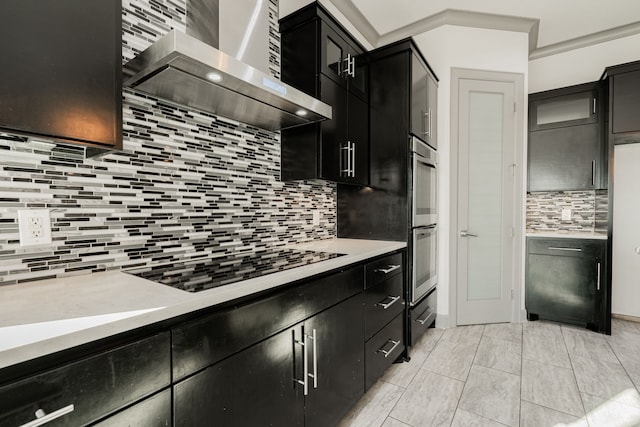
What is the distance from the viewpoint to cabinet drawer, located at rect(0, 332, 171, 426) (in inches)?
22.4

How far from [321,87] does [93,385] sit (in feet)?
5.79

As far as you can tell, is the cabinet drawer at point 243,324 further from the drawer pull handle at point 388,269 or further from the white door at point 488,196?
the white door at point 488,196

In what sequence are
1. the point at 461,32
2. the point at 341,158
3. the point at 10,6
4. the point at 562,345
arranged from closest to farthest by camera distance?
the point at 10,6 → the point at 341,158 → the point at 562,345 → the point at 461,32

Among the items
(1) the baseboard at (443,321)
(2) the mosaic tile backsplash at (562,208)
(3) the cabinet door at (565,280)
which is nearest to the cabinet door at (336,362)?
(1) the baseboard at (443,321)

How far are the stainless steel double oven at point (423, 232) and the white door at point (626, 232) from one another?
202cm

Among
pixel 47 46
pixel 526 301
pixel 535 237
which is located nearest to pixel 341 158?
pixel 47 46

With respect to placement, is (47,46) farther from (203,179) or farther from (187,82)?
(203,179)

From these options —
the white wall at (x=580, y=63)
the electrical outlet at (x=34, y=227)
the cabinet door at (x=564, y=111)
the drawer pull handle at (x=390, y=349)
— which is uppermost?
the white wall at (x=580, y=63)

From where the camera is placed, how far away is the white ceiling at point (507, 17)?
2.71 metres

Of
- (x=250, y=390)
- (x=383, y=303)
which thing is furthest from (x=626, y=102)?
(x=250, y=390)

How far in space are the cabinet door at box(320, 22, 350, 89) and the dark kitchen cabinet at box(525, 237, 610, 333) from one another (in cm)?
255

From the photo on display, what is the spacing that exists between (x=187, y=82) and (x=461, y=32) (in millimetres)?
2881

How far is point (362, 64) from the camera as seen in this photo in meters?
2.37

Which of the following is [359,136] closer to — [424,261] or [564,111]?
[424,261]
